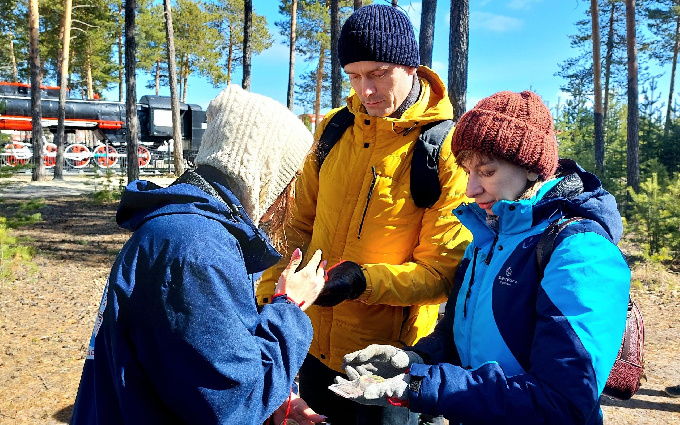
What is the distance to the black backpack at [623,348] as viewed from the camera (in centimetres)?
143

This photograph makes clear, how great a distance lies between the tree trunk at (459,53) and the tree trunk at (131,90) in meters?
8.12

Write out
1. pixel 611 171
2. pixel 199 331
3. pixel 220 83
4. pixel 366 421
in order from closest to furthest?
pixel 199 331, pixel 366 421, pixel 611 171, pixel 220 83

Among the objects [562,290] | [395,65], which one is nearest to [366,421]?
[562,290]

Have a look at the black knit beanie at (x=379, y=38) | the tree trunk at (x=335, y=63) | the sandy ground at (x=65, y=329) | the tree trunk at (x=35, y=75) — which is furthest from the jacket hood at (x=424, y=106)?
the tree trunk at (x=35, y=75)

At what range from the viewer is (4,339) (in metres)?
5.39

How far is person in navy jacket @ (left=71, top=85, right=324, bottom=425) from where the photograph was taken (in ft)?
3.93

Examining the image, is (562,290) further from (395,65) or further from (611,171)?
(611,171)

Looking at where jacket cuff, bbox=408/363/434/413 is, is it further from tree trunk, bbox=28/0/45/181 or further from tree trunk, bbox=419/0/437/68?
tree trunk, bbox=28/0/45/181

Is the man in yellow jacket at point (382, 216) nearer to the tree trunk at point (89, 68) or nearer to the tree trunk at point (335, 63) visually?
the tree trunk at point (335, 63)

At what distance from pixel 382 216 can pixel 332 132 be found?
0.47m

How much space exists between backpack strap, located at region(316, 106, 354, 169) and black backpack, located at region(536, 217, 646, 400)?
109cm

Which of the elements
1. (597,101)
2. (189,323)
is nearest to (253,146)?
(189,323)

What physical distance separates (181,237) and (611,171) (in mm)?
15208

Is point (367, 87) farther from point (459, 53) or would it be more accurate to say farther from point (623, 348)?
point (459, 53)
